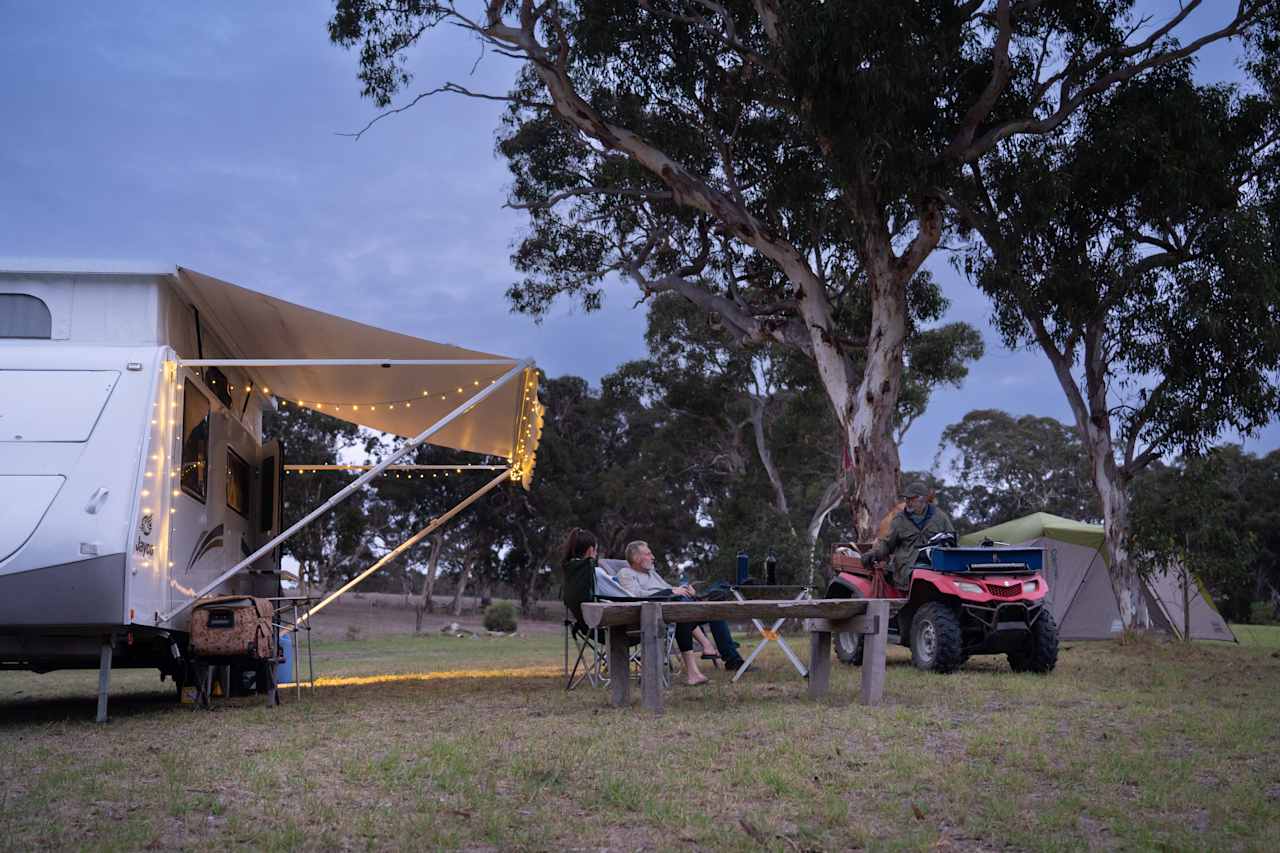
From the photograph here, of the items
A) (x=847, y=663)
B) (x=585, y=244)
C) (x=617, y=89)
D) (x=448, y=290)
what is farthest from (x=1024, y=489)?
(x=847, y=663)

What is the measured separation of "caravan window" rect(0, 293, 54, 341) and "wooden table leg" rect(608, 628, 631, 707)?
3573 millimetres

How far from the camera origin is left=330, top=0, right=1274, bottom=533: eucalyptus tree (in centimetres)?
1174

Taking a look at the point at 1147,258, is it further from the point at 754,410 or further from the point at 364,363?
the point at 754,410

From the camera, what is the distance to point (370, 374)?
8633 mm

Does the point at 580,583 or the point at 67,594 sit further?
the point at 580,583

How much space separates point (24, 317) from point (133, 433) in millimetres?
1175

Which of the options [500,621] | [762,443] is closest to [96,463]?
[500,621]

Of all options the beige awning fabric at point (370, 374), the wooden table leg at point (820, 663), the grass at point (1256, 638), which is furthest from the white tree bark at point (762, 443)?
the wooden table leg at point (820, 663)

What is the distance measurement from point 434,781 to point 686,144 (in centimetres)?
1171

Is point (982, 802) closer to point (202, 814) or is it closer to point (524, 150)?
point (202, 814)

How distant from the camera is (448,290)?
39.3 meters

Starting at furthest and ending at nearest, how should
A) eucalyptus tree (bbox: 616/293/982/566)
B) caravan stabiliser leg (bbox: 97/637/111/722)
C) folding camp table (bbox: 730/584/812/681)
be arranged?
eucalyptus tree (bbox: 616/293/982/566), folding camp table (bbox: 730/584/812/681), caravan stabiliser leg (bbox: 97/637/111/722)

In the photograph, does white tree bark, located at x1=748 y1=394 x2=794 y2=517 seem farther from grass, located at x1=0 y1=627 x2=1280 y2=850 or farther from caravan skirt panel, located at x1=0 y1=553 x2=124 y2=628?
caravan skirt panel, located at x1=0 y1=553 x2=124 y2=628

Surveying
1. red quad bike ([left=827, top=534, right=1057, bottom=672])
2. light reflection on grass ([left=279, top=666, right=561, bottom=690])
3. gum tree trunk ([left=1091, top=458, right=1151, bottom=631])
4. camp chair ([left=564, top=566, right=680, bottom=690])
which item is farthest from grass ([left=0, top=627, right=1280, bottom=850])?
gum tree trunk ([left=1091, top=458, right=1151, bottom=631])
